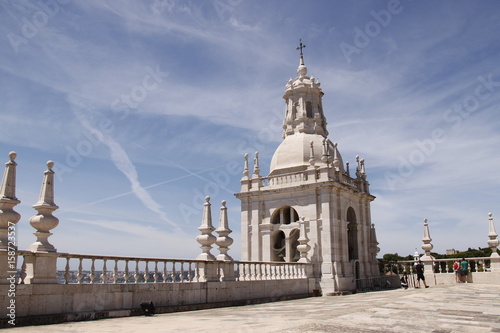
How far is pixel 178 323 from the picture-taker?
11133mm

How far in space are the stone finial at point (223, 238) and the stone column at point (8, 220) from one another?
28.1 ft

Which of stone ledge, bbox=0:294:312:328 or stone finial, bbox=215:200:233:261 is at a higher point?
stone finial, bbox=215:200:233:261

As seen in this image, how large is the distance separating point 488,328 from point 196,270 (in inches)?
418

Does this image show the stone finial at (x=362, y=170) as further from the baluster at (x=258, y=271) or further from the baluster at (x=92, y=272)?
the baluster at (x=92, y=272)

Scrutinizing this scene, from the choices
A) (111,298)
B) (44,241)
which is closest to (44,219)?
(44,241)

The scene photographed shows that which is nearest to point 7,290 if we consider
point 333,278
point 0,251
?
point 0,251

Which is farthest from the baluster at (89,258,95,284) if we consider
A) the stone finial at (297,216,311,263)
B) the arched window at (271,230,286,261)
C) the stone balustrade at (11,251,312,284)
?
the arched window at (271,230,286,261)

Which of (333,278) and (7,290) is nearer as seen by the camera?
(7,290)

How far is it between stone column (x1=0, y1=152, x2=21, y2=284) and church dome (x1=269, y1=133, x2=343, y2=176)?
68.9ft

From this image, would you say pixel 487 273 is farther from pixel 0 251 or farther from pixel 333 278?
pixel 0 251

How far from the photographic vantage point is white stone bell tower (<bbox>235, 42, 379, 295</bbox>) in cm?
2731

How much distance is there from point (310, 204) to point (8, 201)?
1951cm

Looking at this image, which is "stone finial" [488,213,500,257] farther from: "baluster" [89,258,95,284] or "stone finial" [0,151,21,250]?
"stone finial" [0,151,21,250]

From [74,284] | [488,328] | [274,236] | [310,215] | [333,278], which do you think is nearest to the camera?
[488,328]
